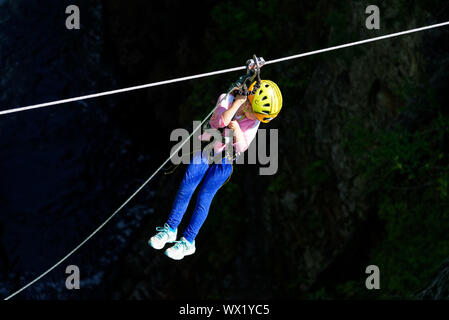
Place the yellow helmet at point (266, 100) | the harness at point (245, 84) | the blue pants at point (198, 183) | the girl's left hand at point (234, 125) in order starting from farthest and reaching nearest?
1. the blue pants at point (198, 183)
2. the girl's left hand at point (234, 125)
3. the yellow helmet at point (266, 100)
4. the harness at point (245, 84)

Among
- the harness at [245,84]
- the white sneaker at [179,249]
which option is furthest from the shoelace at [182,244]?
the harness at [245,84]

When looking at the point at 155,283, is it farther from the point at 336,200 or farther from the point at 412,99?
the point at 412,99

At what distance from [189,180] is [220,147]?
1.24 ft

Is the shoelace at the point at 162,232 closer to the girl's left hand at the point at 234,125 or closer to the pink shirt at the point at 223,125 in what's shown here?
the pink shirt at the point at 223,125

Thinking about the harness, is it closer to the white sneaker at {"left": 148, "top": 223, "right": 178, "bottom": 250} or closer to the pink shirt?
the pink shirt

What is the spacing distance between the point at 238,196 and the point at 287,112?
2332mm

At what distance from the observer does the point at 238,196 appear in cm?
1347

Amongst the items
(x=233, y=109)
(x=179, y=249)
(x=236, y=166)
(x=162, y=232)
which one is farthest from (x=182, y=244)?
(x=236, y=166)

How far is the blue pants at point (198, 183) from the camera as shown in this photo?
5.63 m

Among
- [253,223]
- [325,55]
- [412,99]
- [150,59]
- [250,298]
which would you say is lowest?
[250,298]

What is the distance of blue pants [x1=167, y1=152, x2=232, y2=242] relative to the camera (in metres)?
5.63

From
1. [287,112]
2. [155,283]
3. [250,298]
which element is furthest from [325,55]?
[155,283]

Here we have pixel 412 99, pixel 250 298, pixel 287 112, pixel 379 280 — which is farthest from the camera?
pixel 250 298

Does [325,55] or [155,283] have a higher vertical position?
[325,55]
